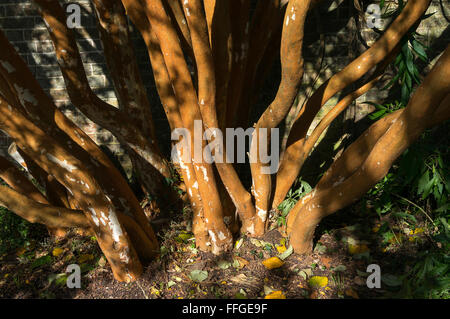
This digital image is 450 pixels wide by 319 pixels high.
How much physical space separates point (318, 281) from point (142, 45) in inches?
112

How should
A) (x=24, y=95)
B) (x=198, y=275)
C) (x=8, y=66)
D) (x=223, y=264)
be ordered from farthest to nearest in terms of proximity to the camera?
(x=223, y=264) → (x=198, y=275) → (x=24, y=95) → (x=8, y=66)

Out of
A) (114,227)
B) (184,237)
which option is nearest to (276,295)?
(184,237)

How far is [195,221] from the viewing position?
3285 mm

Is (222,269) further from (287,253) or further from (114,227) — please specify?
(114,227)

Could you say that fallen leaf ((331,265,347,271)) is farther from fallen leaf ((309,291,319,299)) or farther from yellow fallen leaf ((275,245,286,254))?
yellow fallen leaf ((275,245,286,254))

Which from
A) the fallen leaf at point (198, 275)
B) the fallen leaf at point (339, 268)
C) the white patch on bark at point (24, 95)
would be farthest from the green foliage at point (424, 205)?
the white patch on bark at point (24, 95)

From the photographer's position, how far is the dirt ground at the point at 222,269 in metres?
2.91

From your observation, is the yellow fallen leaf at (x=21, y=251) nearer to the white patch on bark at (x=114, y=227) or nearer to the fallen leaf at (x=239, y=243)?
the white patch on bark at (x=114, y=227)

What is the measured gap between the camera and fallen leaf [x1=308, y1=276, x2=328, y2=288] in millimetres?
2920

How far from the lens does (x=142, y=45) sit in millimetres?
4000

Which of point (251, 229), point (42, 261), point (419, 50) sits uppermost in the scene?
point (419, 50)

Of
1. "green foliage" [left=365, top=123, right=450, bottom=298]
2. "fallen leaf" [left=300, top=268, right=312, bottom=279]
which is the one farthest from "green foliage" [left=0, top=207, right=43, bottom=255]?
"green foliage" [left=365, top=123, right=450, bottom=298]

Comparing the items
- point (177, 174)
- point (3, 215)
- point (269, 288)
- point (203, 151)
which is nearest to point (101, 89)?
point (177, 174)

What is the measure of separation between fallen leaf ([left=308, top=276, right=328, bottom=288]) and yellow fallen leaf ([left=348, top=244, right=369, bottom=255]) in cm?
43
